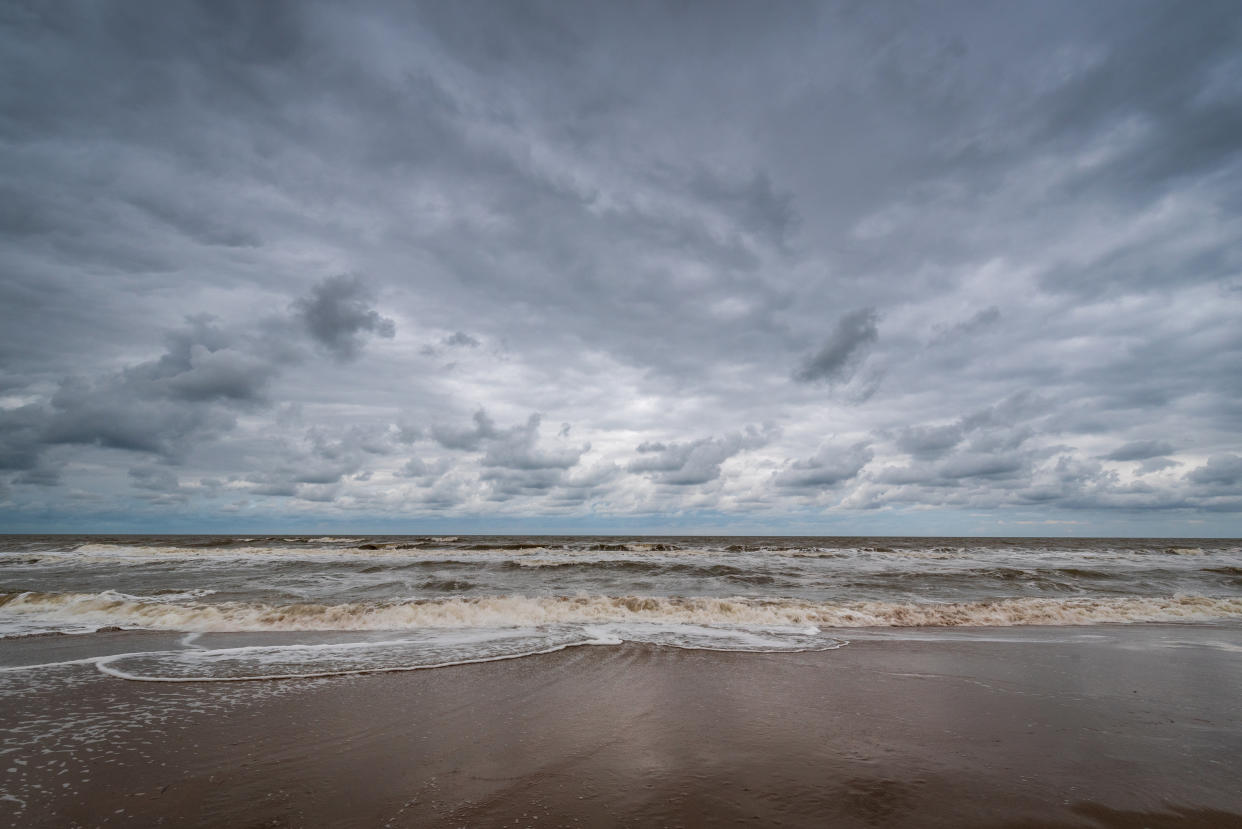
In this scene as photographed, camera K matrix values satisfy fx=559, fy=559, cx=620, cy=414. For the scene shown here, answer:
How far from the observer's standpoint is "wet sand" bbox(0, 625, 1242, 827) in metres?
4.38

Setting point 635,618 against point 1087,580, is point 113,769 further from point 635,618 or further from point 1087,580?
point 1087,580

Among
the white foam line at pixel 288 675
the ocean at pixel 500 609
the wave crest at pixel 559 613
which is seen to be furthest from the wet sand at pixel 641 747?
the wave crest at pixel 559 613

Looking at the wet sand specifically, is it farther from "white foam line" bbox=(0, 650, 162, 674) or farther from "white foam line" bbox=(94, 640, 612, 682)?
"white foam line" bbox=(0, 650, 162, 674)

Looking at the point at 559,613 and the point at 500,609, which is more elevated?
the point at 500,609

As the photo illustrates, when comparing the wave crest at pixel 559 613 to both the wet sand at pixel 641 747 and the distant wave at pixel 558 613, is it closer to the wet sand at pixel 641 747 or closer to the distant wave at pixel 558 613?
the distant wave at pixel 558 613

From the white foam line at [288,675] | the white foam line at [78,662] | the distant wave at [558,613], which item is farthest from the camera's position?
the distant wave at [558,613]

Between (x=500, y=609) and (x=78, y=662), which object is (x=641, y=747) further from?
(x=500, y=609)

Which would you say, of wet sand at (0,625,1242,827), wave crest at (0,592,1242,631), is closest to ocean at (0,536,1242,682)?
wave crest at (0,592,1242,631)

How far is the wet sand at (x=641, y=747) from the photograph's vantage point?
4.38 m

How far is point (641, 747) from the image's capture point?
18.7 ft

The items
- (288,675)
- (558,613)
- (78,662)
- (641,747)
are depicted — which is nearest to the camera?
(641,747)

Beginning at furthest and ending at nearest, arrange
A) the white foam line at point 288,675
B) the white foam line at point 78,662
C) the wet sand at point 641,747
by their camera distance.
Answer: the white foam line at point 78,662 < the white foam line at point 288,675 < the wet sand at point 641,747

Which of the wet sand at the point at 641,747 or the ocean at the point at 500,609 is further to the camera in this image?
the ocean at the point at 500,609

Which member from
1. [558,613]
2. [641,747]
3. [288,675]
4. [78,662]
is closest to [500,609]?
[558,613]
